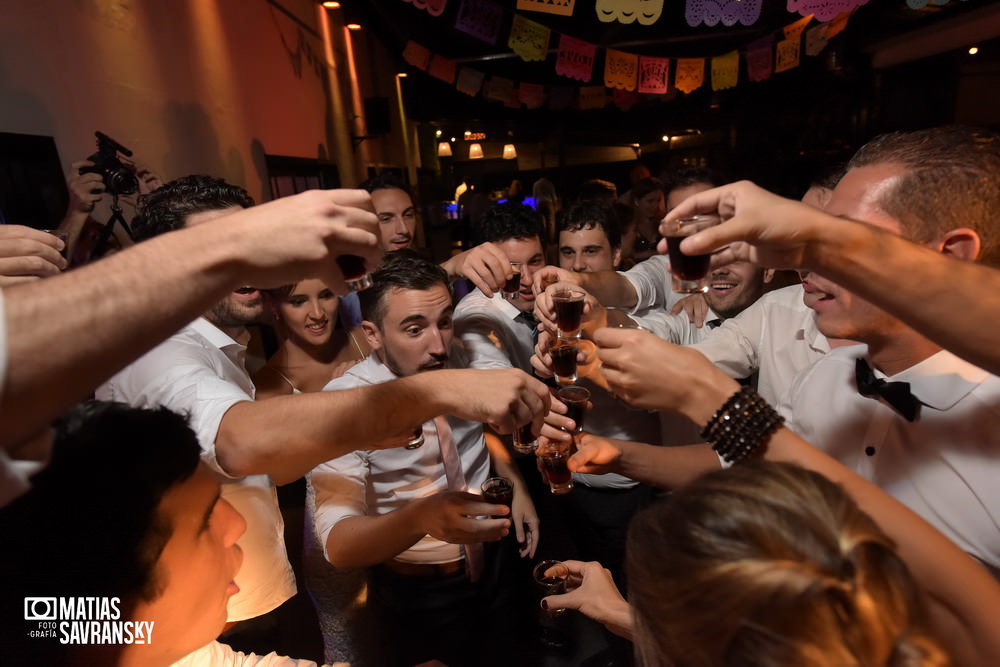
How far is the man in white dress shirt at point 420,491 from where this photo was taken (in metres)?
2.10

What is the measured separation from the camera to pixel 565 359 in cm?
183

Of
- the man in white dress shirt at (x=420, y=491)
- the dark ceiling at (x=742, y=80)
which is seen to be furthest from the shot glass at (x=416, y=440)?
the dark ceiling at (x=742, y=80)

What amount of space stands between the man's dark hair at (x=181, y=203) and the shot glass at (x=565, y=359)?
1.49 metres

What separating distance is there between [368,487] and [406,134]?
463 inches

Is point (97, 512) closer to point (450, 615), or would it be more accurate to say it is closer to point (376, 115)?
point (450, 615)

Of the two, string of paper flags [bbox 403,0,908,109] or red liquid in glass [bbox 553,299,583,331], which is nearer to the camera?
red liquid in glass [bbox 553,299,583,331]

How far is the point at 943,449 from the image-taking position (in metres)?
1.23

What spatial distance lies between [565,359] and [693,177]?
2.29m

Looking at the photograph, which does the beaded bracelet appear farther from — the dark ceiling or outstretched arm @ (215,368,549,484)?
the dark ceiling

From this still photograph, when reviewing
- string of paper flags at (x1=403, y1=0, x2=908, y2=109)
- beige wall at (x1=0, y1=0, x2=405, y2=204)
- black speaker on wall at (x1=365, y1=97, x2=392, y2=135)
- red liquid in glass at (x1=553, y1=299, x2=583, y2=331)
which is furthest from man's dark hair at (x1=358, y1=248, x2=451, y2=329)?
black speaker on wall at (x1=365, y1=97, x2=392, y2=135)

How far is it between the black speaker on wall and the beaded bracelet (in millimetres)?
8713

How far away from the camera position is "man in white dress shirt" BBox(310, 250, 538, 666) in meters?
2.10

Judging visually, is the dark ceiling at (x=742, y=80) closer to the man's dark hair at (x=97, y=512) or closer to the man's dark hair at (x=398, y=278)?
the man's dark hair at (x=398, y=278)

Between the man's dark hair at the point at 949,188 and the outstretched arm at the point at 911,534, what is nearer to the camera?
the outstretched arm at the point at 911,534
